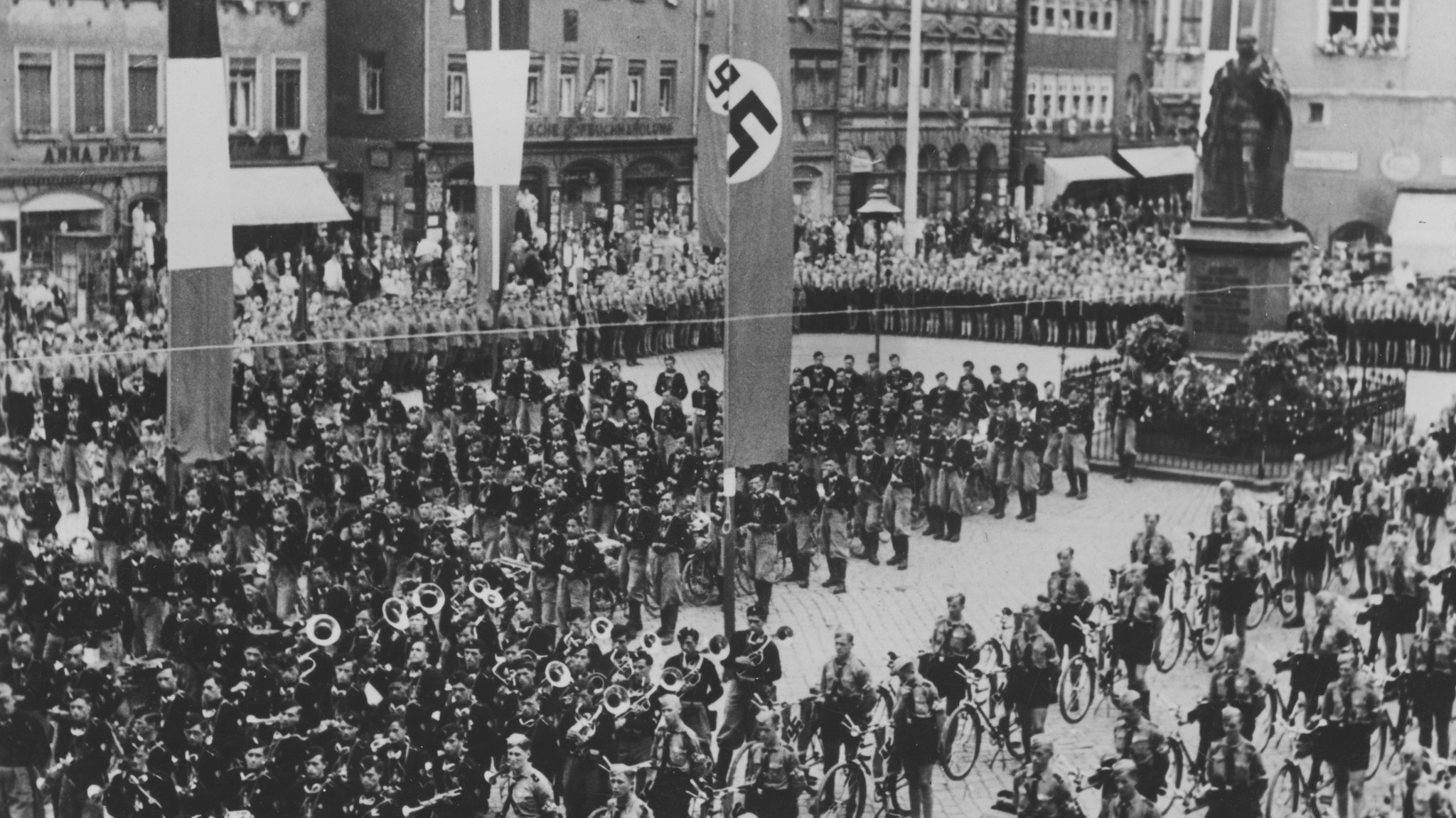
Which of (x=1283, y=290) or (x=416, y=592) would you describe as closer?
(x=416, y=592)

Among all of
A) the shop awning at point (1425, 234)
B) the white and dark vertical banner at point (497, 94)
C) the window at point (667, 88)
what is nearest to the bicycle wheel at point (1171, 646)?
the white and dark vertical banner at point (497, 94)

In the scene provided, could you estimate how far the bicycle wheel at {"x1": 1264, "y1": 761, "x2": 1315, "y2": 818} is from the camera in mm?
19078

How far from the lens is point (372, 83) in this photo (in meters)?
51.7

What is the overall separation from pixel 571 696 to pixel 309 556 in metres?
5.87

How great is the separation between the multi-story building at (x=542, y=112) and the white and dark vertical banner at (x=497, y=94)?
54.6 ft

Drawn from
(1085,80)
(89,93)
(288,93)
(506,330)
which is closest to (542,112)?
(288,93)

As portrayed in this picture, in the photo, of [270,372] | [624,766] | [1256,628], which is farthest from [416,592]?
[270,372]

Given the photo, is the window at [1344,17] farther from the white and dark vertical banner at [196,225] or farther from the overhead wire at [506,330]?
the white and dark vertical banner at [196,225]

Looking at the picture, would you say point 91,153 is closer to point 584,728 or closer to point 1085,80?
point 584,728

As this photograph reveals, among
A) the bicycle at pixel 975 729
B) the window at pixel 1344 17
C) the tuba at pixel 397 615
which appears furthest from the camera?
the window at pixel 1344 17

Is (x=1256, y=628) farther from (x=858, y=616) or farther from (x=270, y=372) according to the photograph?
(x=270, y=372)

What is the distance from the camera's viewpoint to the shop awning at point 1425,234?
55.4 meters

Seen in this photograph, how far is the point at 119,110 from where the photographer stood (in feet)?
146

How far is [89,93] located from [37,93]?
4.12ft
